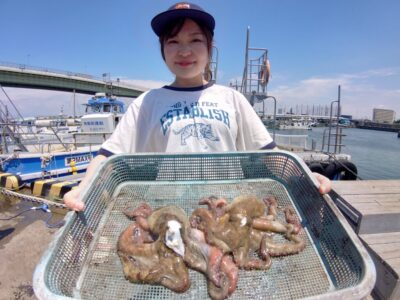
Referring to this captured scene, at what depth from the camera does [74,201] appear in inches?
60.2

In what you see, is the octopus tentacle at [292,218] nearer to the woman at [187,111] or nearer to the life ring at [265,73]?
the woman at [187,111]

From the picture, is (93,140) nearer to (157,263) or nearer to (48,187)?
(48,187)

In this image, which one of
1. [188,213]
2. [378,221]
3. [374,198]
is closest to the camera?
[188,213]

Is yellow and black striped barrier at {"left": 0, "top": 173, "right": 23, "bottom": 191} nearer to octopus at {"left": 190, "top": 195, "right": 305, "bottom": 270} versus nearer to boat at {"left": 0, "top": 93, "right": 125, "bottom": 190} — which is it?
boat at {"left": 0, "top": 93, "right": 125, "bottom": 190}

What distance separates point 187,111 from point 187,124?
0.13 meters

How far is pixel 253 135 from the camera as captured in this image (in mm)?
2572

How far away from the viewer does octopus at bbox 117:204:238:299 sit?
1464mm

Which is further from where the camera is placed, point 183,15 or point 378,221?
point 378,221

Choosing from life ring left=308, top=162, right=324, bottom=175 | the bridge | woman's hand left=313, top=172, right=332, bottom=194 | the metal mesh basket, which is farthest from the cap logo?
the bridge

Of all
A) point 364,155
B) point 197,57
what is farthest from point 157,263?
point 364,155

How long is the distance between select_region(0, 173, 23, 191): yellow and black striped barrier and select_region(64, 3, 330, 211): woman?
28.1 feet

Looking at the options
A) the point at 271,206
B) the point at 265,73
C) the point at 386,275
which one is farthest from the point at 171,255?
the point at 265,73

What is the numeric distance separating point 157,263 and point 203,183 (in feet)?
2.85

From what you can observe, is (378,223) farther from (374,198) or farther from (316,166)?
(316,166)
